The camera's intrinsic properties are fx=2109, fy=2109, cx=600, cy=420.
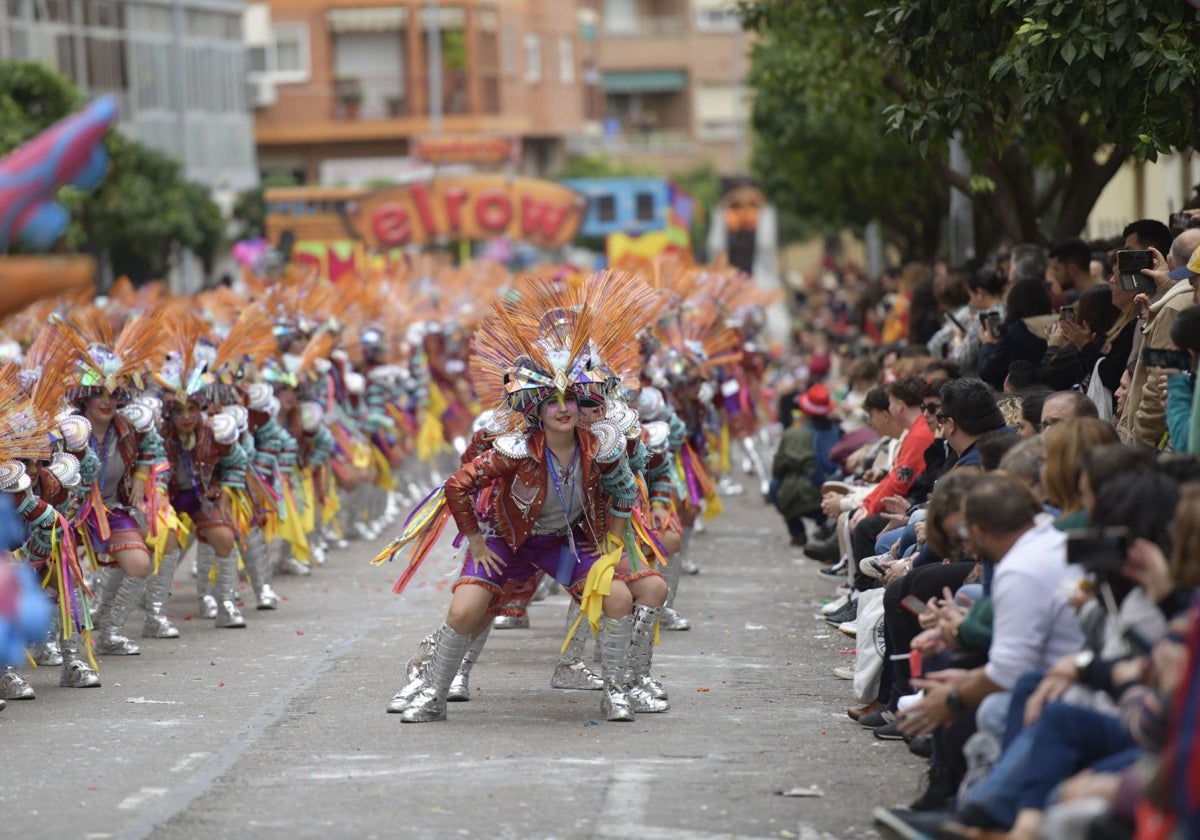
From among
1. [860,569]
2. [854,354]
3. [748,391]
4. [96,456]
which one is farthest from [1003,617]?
[854,354]

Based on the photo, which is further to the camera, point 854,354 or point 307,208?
point 307,208

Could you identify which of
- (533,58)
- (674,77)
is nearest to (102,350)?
(533,58)

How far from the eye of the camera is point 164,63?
42438 millimetres

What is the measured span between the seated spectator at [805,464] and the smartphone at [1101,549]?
889 cm

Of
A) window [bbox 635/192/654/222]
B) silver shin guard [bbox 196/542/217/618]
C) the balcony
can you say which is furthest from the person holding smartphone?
the balcony

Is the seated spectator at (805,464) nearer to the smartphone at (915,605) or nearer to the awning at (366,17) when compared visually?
the smartphone at (915,605)

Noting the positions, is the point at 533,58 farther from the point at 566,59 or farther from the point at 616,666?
the point at 616,666

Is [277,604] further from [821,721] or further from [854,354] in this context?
[854,354]

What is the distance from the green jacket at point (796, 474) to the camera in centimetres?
1562

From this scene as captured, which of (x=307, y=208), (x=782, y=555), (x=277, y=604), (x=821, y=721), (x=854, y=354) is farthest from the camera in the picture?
(x=307, y=208)

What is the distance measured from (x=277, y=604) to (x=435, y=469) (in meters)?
8.35

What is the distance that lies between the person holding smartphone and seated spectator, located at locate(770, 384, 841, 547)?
233 inches

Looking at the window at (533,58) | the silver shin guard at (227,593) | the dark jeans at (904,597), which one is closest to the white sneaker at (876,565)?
the dark jeans at (904,597)

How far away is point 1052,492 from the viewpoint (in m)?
7.04
